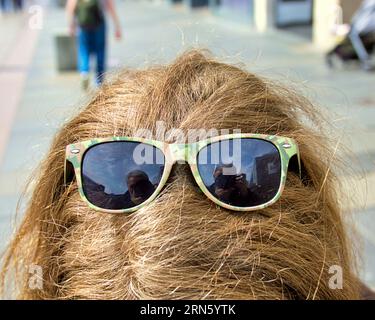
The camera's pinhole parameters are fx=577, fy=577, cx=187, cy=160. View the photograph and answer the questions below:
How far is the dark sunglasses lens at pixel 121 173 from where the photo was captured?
1069mm

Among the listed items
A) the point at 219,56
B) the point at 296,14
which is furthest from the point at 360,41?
the point at 219,56

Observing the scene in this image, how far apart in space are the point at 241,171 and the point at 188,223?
0.14 meters

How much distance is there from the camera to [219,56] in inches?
60.5

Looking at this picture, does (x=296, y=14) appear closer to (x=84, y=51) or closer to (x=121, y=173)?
(x=84, y=51)

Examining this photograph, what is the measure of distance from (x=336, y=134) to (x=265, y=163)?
537 mm

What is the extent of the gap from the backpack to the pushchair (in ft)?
12.1

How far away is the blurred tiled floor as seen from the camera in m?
1.69

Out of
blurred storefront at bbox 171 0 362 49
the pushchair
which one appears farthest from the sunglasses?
blurred storefront at bbox 171 0 362 49

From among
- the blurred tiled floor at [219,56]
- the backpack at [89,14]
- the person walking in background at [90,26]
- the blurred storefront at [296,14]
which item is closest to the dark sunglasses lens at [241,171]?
the blurred tiled floor at [219,56]

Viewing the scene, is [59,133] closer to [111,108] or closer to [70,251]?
[111,108]

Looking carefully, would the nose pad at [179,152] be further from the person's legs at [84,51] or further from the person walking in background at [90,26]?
the person's legs at [84,51]

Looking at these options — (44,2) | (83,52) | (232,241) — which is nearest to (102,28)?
(83,52)

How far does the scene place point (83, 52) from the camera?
7.41m

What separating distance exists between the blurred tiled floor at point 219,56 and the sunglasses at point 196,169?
35 cm
